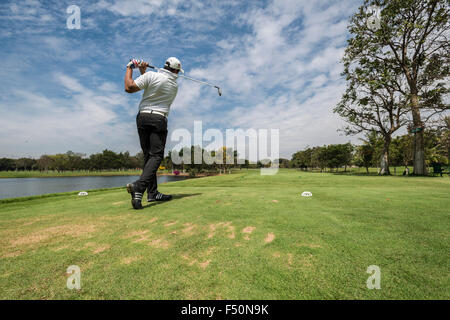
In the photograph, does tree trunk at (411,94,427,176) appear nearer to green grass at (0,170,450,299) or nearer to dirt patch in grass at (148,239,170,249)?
green grass at (0,170,450,299)

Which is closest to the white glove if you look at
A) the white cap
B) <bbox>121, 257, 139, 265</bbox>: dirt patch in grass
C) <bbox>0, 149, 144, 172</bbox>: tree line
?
the white cap

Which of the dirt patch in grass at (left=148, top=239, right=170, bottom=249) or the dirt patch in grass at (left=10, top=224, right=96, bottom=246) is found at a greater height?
the dirt patch in grass at (left=10, top=224, right=96, bottom=246)

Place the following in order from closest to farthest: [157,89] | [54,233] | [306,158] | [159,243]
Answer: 1. [159,243]
2. [54,233]
3. [157,89]
4. [306,158]

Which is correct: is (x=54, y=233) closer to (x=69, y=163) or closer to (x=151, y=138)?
(x=151, y=138)

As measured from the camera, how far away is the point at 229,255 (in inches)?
76.2

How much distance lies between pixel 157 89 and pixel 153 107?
1.47 feet

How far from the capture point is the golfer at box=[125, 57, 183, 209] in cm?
434

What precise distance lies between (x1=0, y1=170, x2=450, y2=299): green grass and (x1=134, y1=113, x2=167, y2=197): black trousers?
1.47m

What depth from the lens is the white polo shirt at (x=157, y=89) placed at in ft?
14.4

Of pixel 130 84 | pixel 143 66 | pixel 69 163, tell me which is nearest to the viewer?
pixel 130 84

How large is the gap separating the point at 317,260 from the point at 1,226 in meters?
4.71

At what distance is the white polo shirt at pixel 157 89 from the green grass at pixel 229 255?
2.76 m
